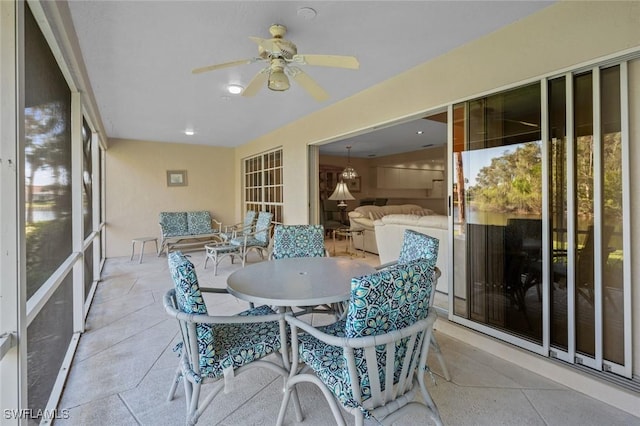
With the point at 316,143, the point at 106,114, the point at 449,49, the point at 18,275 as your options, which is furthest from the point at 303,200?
the point at 18,275

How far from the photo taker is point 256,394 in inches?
71.2

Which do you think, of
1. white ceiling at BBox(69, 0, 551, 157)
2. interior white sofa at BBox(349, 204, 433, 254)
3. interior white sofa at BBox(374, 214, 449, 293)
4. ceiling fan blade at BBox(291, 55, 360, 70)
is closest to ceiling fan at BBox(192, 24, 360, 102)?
ceiling fan blade at BBox(291, 55, 360, 70)

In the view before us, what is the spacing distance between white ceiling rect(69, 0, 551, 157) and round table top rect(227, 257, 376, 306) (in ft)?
5.56

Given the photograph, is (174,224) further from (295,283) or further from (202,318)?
(202,318)

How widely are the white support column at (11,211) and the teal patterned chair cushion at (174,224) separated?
514 centimetres

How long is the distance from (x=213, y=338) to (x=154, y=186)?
6.06 meters

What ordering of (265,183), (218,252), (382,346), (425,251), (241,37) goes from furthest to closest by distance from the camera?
1. (265,183)
2. (218,252)
3. (241,37)
4. (425,251)
5. (382,346)

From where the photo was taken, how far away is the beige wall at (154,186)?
621cm

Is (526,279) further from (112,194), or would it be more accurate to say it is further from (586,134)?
(112,194)

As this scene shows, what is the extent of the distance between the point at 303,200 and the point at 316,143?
0.88 meters

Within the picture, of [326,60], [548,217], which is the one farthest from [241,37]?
[548,217]

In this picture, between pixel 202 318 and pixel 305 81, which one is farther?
pixel 305 81

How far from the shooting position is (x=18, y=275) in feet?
3.79

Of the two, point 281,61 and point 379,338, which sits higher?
point 281,61
